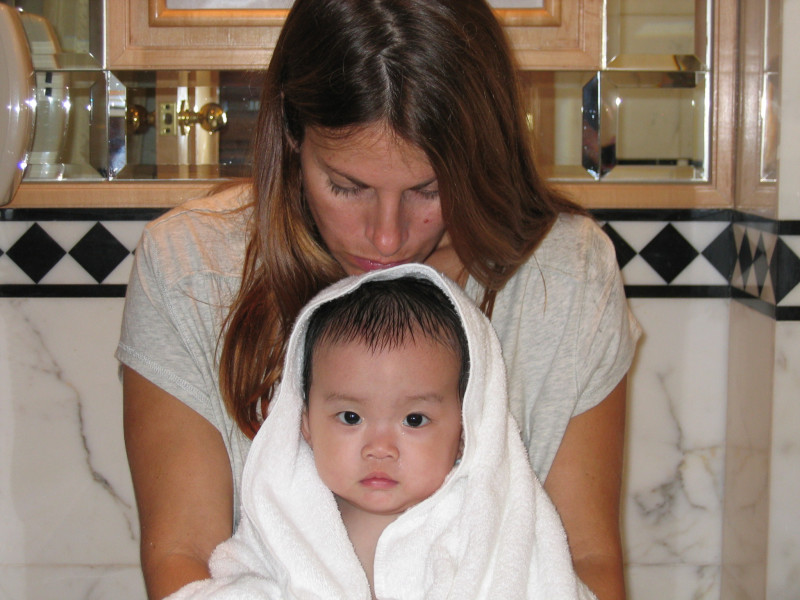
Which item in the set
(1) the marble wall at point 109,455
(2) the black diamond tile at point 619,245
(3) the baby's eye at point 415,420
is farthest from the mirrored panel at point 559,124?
(3) the baby's eye at point 415,420

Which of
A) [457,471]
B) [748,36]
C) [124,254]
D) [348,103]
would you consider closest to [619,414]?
[457,471]

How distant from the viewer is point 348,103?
3.58ft

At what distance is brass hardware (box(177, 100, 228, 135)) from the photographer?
179cm

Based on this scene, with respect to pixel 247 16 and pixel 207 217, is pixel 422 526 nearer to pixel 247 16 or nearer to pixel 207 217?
pixel 207 217

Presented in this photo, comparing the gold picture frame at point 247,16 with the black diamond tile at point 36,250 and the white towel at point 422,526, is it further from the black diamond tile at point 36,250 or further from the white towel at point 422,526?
the white towel at point 422,526

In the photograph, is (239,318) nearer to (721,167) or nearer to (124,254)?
(124,254)

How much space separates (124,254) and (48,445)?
43cm

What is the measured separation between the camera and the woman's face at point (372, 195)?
1.10 meters

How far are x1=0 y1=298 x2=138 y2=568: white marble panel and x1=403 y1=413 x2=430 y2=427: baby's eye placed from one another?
2.93ft

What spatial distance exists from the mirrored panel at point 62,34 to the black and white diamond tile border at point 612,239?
0.29m

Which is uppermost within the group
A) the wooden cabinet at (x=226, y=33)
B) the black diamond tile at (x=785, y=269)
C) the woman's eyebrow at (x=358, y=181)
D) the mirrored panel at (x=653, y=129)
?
the wooden cabinet at (x=226, y=33)

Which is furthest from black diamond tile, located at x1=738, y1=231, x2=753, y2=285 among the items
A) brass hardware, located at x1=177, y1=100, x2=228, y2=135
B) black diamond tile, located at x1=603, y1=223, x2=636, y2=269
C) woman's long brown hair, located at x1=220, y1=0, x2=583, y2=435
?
brass hardware, located at x1=177, y1=100, x2=228, y2=135

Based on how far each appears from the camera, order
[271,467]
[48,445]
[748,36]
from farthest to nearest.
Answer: [48,445] < [748,36] < [271,467]

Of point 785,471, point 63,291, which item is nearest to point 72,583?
point 63,291
